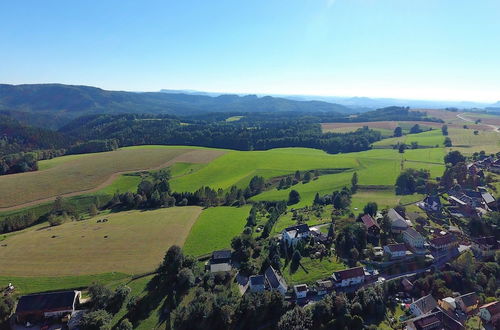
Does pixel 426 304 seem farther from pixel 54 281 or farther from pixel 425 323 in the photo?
pixel 54 281

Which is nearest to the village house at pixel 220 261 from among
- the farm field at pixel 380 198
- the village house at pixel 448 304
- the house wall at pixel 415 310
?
the house wall at pixel 415 310

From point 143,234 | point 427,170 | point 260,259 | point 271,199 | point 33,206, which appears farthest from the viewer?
point 427,170

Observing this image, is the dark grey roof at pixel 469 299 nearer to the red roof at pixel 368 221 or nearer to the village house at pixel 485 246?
the village house at pixel 485 246

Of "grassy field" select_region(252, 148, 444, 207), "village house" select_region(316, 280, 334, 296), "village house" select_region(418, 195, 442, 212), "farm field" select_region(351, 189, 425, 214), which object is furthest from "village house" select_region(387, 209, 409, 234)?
"village house" select_region(316, 280, 334, 296)

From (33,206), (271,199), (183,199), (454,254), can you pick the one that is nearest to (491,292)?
(454,254)

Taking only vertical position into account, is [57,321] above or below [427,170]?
below

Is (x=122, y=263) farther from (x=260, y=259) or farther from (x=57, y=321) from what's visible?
(x=260, y=259)
